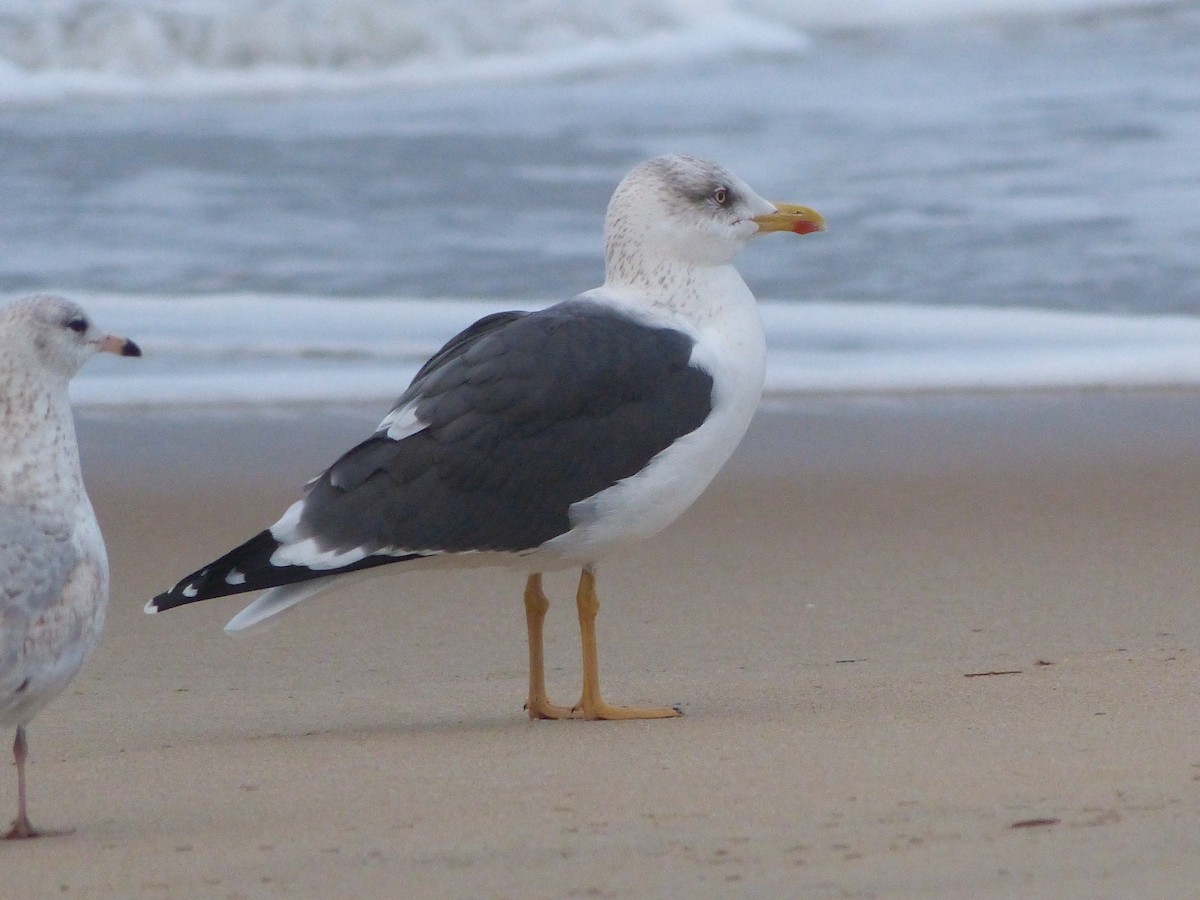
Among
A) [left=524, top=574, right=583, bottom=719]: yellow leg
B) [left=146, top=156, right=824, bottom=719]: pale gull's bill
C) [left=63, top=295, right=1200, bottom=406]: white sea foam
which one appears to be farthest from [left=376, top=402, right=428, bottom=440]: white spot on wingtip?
[left=63, top=295, right=1200, bottom=406]: white sea foam

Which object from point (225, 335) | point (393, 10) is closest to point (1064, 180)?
point (225, 335)

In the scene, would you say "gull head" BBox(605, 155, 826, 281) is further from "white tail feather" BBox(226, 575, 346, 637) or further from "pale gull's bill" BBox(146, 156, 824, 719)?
"white tail feather" BBox(226, 575, 346, 637)

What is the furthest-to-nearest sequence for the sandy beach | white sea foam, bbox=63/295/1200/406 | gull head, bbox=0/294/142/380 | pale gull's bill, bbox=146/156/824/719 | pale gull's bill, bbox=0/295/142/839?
white sea foam, bbox=63/295/1200/406
pale gull's bill, bbox=146/156/824/719
gull head, bbox=0/294/142/380
pale gull's bill, bbox=0/295/142/839
the sandy beach

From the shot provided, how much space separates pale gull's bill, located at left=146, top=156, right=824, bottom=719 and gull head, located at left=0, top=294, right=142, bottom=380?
25.8 inches

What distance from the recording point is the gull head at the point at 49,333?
140 inches

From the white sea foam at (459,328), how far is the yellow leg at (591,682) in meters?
3.29

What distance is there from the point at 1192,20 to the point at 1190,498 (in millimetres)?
12733

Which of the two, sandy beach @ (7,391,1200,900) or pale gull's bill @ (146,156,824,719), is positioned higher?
pale gull's bill @ (146,156,824,719)

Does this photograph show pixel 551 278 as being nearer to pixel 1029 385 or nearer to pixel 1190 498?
pixel 1029 385

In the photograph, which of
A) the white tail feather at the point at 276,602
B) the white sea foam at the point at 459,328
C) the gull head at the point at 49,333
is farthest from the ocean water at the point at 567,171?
the gull head at the point at 49,333

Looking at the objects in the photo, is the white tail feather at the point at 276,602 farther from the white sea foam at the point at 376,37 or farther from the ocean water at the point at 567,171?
the white sea foam at the point at 376,37

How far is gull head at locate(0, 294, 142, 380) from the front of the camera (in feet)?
11.7

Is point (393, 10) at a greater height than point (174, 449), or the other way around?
point (393, 10)

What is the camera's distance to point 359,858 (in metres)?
3.01
